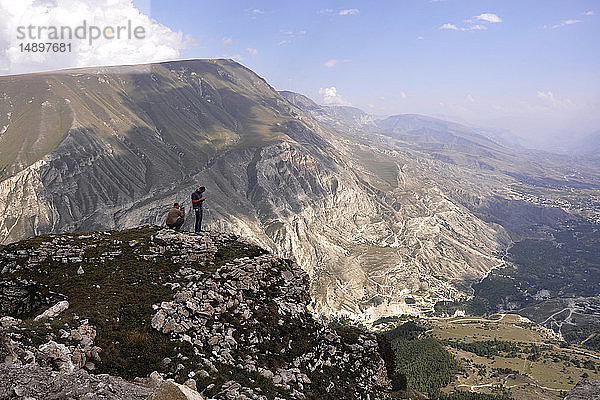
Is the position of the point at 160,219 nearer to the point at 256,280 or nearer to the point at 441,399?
the point at 441,399

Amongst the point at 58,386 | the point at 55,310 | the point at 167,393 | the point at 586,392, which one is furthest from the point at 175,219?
the point at 586,392

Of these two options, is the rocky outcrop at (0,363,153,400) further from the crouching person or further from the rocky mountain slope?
the crouching person

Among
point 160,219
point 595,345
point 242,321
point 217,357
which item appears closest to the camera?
point 217,357

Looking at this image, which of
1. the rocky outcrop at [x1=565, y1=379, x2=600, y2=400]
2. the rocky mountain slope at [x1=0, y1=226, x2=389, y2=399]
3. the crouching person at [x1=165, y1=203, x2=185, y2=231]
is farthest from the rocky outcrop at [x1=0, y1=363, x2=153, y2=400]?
the rocky outcrop at [x1=565, y1=379, x2=600, y2=400]

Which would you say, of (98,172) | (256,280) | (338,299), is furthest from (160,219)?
(256,280)

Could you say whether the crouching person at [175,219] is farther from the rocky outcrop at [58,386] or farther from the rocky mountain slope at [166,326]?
the rocky outcrop at [58,386]

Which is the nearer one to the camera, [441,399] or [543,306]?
[441,399]

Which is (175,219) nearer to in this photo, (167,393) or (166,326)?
(166,326)

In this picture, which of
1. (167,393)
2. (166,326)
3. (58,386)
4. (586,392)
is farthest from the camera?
(586,392)

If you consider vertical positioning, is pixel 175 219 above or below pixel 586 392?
above
